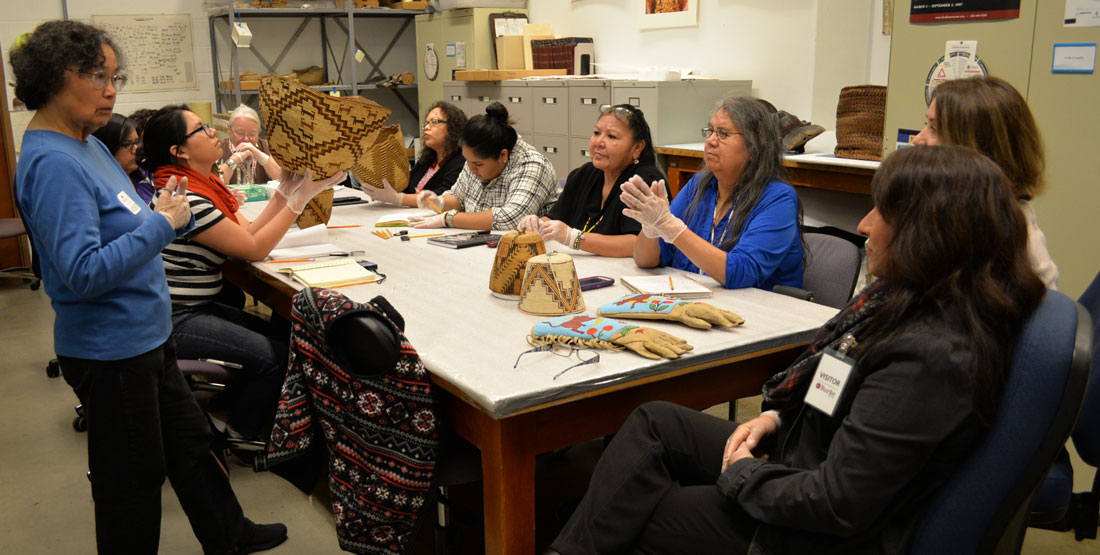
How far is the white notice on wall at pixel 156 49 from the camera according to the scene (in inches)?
254

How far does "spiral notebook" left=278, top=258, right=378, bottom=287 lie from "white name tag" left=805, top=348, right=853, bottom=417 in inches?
55.9

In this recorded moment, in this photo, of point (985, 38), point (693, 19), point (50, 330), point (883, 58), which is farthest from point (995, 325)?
point (50, 330)

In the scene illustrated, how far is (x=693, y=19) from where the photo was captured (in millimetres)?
5332

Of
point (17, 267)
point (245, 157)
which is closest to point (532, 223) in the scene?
point (245, 157)

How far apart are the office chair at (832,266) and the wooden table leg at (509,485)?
1.09m

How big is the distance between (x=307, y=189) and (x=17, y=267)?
4355 mm

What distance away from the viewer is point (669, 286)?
223 cm

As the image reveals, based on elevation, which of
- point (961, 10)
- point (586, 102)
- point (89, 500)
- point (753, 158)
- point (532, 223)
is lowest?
point (89, 500)

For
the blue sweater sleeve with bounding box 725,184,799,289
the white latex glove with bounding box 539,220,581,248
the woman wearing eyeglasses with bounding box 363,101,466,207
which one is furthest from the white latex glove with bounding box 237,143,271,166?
the blue sweater sleeve with bounding box 725,184,799,289

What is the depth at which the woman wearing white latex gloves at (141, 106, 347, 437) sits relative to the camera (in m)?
2.46

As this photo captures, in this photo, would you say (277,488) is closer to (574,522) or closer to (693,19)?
(574,522)

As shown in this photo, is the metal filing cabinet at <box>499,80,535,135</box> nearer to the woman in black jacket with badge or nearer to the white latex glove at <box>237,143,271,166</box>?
the white latex glove at <box>237,143,271,166</box>

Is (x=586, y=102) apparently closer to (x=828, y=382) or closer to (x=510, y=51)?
(x=510, y=51)

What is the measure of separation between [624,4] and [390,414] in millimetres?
4809
